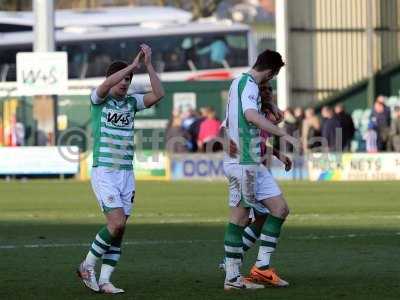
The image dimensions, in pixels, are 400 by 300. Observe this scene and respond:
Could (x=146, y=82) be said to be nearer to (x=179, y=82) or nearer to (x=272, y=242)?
Answer: (x=179, y=82)

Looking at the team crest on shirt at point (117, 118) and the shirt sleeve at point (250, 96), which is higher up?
the shirt sleeve at point (250, 96)

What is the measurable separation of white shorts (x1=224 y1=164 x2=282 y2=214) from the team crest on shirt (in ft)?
3.18

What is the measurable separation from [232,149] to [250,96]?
1.72 ft

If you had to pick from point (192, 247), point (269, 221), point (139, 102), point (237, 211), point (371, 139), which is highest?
point (139, 102)

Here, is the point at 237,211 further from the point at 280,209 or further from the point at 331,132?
the point at 331,132

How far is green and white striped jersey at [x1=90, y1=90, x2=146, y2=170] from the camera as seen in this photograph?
12.2 m

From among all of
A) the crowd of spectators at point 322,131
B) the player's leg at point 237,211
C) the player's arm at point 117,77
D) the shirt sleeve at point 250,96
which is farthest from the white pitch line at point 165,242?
the crowd of spectators at point 322,131

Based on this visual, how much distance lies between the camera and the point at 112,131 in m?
12.2

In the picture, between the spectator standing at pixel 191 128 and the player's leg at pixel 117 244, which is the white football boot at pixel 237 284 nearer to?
the player's leg at pixel 117 244

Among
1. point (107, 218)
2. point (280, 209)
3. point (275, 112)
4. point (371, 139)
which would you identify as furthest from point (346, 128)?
point (107, 218)

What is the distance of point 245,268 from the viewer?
14.1 metres

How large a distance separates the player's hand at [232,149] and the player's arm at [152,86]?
2.39ft

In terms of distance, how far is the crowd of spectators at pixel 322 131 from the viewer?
37.1 meters

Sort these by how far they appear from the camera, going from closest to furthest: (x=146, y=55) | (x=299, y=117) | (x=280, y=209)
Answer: (x=146, y=55)
(x=280, y=209)
(x=299, y=117)
